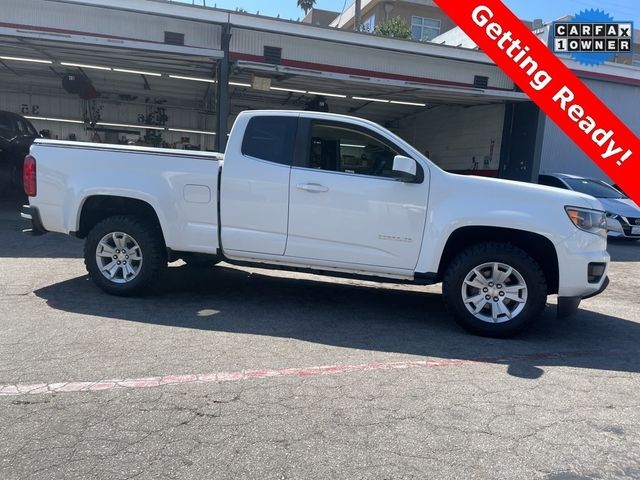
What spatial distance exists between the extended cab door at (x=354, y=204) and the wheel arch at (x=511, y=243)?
1.26 feet

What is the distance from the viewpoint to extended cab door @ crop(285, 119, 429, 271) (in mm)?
4938

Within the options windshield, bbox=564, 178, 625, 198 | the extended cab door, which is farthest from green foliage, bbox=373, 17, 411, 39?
the extended cab door

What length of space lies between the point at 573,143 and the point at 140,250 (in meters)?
16.0

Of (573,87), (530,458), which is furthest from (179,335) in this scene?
(573,87)

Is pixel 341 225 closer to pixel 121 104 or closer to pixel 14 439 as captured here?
pixel 14 439

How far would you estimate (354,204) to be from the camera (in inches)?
197

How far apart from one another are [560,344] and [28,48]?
41.8 ft

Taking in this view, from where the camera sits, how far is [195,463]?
2619mm

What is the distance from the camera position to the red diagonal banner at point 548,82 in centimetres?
856

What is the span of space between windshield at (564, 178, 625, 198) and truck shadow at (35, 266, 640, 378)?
312 inches

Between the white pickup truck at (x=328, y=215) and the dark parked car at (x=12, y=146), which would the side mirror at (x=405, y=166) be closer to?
the white pickup truck at (x=328, y=215)

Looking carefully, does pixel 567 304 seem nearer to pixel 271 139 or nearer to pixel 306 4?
pixel 271 139

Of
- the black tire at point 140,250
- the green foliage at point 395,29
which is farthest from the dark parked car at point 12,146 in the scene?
the green foliage at point 395,29

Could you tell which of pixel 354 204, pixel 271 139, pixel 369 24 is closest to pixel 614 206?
pixel 354 204
